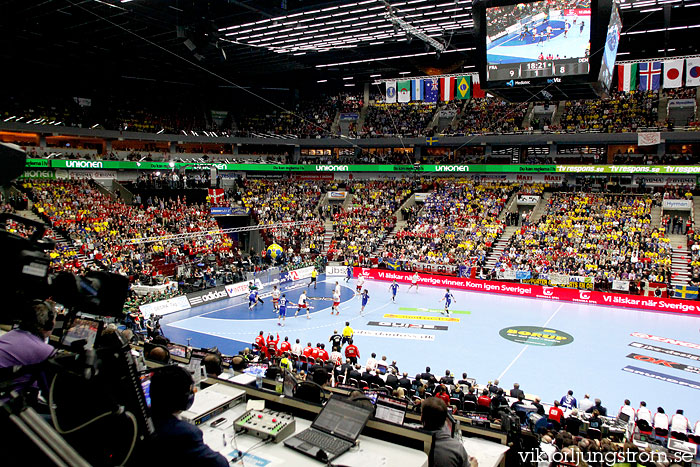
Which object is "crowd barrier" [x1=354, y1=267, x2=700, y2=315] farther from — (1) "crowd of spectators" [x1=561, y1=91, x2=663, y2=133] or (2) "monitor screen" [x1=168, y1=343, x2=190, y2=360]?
(2) "monitor screen" [x1=168, y1=343, x2=190, y2=360]

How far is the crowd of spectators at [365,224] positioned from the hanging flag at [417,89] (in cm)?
1336

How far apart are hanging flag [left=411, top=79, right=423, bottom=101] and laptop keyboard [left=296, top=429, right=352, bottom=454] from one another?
102ft

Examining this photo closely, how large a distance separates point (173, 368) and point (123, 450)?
1.79ft

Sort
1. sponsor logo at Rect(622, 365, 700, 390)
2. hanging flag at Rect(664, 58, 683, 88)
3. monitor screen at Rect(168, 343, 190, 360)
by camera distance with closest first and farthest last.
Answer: monitor screen at Rect(168, 343, 190, 360)
sponsor logo at Rect(622, 365, 700, 390)
hanging flag at Rect(664, 58, 683, 88)

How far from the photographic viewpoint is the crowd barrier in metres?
27.0

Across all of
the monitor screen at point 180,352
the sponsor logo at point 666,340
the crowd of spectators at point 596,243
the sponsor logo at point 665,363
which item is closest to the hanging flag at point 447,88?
the crowd of spectators at point 596,243

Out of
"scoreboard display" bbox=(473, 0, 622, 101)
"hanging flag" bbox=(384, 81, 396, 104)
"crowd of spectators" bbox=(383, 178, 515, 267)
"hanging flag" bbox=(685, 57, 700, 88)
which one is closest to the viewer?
"scoreboard display" bbox=(473, 0, 622, 101)

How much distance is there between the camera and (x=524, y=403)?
42.7 feet

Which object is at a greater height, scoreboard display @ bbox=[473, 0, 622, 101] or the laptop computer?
scoreboard display @ bbox=[473, 0, 622, 101]

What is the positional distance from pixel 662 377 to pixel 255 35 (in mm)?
31286

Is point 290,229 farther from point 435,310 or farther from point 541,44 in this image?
point 541,44

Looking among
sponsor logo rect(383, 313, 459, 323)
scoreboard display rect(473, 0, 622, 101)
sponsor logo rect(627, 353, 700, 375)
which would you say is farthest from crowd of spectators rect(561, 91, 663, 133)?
scoreboard display rect(473, 0, 622, 101)

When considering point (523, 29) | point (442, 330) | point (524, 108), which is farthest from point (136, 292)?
point (524, 108)

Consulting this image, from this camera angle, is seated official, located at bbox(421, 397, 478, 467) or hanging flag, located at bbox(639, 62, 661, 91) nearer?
seated official, located at bbox(421, 397, 478, 467)
